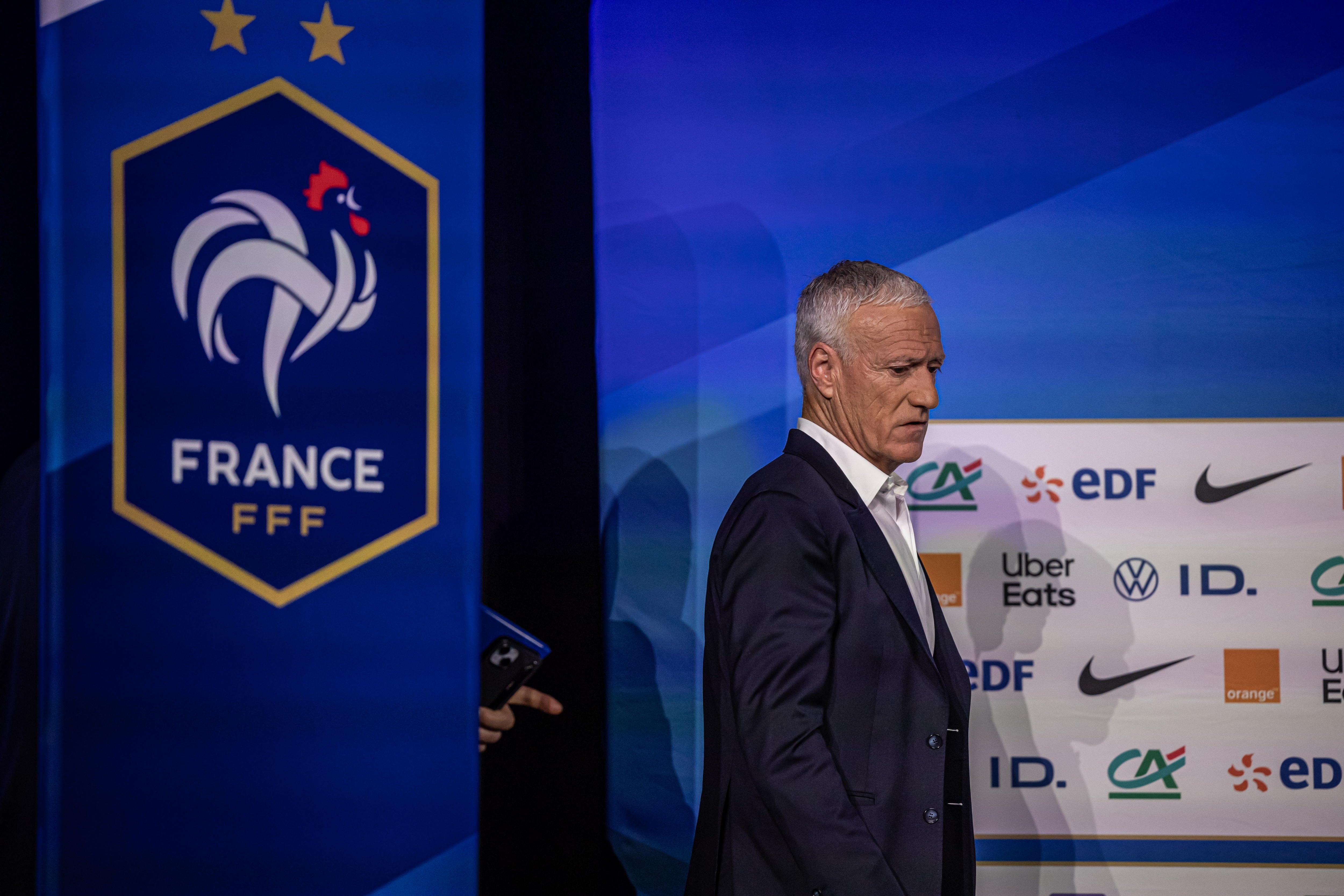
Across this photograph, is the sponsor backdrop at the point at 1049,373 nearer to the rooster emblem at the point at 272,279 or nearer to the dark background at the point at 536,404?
the dark background at the point at 536,404

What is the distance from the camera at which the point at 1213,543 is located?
224 cm

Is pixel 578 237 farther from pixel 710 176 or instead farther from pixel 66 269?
pixel 66 269

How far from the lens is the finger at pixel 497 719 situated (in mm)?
2133

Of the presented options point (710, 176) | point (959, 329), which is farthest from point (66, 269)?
point (959, 329)

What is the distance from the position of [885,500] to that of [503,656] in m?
0.99

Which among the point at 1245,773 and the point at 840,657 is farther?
the point at 1245,773

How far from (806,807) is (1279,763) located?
5.26ft

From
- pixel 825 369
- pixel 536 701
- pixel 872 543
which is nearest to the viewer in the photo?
pixel 872 543

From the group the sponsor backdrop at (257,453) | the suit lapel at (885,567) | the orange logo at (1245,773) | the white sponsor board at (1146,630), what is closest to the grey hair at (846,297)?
the suit lapel at (885,567)

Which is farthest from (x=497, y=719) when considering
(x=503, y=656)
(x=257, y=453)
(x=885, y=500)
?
(x=885, y=500)

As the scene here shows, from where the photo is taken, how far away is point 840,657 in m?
1.32

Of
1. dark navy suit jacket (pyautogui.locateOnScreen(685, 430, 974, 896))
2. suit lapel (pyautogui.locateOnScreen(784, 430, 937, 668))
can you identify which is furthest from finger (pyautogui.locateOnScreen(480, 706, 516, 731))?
suit lapel (pyautogui.locateOnScreen(784, 430, 937, 668))

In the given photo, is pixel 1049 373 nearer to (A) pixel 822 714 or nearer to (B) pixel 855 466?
(B) pixel 855 466

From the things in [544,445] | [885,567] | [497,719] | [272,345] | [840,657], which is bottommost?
[497,719]
